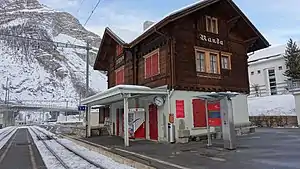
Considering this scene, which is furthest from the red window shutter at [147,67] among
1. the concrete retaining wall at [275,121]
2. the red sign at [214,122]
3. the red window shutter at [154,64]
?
the concrete retaining wall at [275,121]

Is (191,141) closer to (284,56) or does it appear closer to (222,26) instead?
(222,26)

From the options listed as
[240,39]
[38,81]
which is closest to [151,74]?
[240,39]

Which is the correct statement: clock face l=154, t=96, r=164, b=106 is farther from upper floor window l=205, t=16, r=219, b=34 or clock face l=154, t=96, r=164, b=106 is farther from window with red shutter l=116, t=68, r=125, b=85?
window with red shutter l=116, t=68, r=125, b=85

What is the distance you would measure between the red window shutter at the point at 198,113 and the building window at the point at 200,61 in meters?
1.98

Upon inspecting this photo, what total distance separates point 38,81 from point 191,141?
14650 centimetres

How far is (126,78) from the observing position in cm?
2128

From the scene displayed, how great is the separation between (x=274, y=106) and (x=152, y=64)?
1580cm

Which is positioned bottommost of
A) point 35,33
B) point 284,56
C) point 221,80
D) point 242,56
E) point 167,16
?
point 221,80

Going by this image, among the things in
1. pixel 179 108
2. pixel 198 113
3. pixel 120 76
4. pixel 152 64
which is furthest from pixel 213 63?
pixel 120 76

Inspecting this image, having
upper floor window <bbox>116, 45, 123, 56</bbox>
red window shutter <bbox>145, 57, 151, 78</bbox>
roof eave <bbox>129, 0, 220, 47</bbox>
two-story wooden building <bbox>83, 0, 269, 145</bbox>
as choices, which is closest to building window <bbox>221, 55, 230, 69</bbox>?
two-story wooden building <bbox>83, 0, 269, 145</bbox>

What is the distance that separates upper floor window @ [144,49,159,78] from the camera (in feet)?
56.8

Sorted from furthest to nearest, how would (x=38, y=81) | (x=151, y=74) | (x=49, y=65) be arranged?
1. (x=49, y=65)
2. (x=38, y=81)
3. (x=151, y=74)

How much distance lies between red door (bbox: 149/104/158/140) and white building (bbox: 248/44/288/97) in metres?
24.9

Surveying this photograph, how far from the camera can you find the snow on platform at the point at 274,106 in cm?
2577
